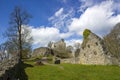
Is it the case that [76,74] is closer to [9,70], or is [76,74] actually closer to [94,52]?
[9,70]

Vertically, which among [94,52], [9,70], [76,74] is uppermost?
[94,52]

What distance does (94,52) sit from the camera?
188 feet

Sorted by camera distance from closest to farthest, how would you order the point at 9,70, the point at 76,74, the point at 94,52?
the point at 9,70
the point at 76,74
the point at 94,52

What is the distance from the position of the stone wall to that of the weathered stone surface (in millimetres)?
25524

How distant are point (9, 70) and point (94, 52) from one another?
29.0 m

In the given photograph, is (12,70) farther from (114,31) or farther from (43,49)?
(43,49)

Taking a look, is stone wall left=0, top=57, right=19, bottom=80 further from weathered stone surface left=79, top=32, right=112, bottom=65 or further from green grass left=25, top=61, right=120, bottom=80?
weathered stone surface left=79, top=32, right=112, bottom=65

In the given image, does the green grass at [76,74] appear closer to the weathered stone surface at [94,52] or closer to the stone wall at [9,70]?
the stone wall at [9,70]

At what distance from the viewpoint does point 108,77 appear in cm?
3919

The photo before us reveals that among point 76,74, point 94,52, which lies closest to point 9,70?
point 76,74

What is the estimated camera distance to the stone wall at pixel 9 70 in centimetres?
3067

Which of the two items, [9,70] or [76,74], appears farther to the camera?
[76,74]

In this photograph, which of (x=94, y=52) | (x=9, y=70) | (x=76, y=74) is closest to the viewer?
(x=9, y=70)

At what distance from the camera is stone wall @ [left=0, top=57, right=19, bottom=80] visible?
3067 centimetres
